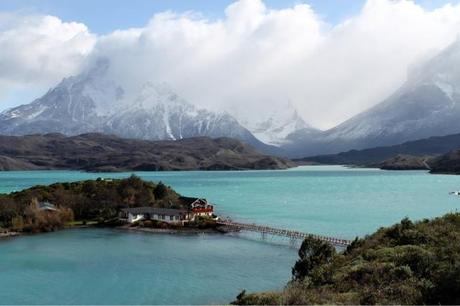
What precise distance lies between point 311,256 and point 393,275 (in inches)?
689

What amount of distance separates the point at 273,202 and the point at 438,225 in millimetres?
89973

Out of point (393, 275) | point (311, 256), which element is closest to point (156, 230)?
point (311, 256)

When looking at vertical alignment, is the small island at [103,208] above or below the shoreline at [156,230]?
above

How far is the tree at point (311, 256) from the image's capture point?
40031 mm

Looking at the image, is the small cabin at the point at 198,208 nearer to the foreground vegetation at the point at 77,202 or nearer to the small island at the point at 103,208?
the small island at the point at 103,208

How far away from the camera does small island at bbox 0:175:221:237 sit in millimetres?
83375

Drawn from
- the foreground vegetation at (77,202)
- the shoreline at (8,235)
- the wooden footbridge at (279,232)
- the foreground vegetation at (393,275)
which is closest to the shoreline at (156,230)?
the shoreline at (8,235)

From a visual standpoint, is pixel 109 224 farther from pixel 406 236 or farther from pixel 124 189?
pixel 406 236

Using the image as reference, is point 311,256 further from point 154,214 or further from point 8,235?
point 8,235

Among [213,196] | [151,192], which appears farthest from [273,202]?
[151,192]

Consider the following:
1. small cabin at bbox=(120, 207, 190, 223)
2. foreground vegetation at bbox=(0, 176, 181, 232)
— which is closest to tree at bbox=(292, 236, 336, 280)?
small cabin at bbox=(120, 207, 190, 223)

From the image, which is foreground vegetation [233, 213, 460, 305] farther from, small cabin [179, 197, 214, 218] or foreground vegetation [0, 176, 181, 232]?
foreground vegetation [0, 176, 181, 232]

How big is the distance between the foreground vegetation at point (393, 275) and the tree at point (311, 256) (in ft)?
0.35

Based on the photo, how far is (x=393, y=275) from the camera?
24562mm
